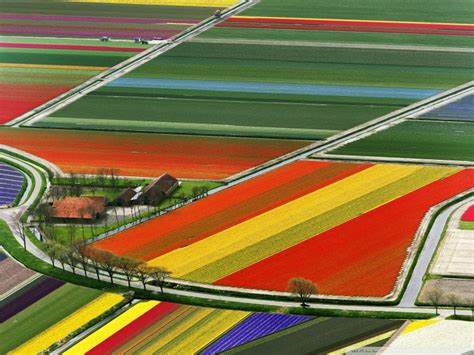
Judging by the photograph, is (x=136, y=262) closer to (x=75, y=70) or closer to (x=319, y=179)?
(x=319, y=179)

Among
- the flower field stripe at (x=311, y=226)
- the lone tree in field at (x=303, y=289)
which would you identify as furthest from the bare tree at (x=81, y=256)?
the lone tree in field at (x=303, y=289)

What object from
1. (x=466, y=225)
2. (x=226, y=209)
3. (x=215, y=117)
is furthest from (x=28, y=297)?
(x=215, y=117)

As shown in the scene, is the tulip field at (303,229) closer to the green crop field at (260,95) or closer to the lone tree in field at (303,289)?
the lone tree in field at (303,289)

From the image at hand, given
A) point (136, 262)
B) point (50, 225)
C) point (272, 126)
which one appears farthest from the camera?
point (272, 126)

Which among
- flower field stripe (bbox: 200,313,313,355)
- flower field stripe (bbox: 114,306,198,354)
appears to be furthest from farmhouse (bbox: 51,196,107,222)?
flower field stripe (bbox: 200,313,313,355)

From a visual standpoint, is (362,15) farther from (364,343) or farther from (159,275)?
(364,343)

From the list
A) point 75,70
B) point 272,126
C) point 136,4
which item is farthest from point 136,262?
point 136,4
